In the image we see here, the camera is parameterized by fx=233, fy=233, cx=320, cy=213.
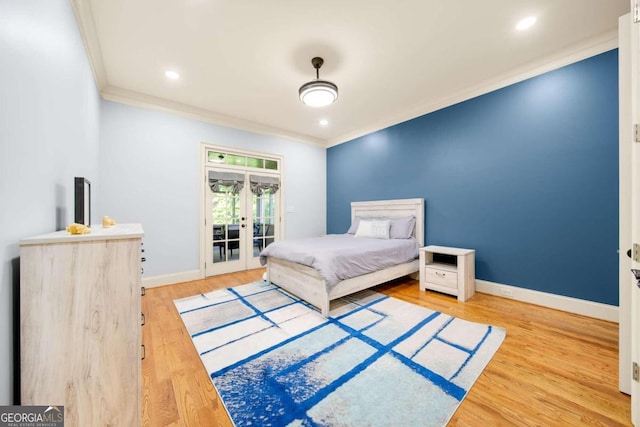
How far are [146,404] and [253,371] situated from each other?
60cm

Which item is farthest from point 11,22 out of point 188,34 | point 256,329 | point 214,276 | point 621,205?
point 214,276

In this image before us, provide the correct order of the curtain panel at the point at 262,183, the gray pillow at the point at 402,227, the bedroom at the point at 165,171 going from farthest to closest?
the curtain panel at the point at 262,183 < the gray pillow at the point at 402,227 < the bedroom at the point at 165,171

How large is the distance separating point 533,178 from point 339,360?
2934 millimetres

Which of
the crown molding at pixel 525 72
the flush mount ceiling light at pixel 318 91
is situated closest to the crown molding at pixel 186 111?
the flush mount ceiling light at pixel 318 91

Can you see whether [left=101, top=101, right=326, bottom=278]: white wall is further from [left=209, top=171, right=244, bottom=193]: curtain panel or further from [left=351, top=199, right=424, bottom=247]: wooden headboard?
[left=351, top=199, right=424, bottom=247]: wooden headboard

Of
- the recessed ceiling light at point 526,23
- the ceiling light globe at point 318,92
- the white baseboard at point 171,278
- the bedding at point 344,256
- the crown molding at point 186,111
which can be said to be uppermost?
the recessed ceiling light at point 526,23

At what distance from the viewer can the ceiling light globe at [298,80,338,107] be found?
8.16 ft

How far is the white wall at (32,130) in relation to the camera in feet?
2.95

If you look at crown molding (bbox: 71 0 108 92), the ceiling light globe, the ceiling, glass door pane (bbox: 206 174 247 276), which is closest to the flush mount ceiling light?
the ceiling light globe

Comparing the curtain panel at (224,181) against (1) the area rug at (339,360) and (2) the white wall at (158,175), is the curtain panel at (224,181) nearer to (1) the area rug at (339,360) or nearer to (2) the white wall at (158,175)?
(2) the white wall at (158,175)

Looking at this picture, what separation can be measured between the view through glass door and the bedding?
116cm

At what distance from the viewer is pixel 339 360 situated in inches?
67.2

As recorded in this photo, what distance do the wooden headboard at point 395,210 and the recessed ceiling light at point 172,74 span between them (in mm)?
3468

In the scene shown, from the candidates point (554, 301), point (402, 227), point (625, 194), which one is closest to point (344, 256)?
point (402, 227)
